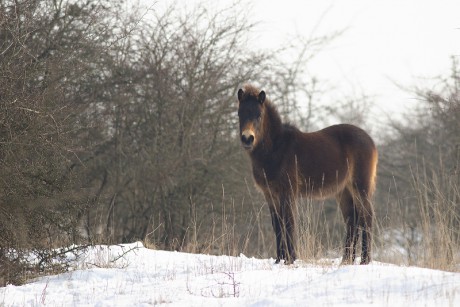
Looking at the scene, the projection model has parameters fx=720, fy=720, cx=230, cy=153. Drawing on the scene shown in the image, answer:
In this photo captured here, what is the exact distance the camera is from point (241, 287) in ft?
21.6

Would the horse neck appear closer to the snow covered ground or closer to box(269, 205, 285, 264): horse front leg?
box(269, 205, 285, 264): horse front leg

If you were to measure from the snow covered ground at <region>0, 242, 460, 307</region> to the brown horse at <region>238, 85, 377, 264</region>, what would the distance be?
1108 millimetres

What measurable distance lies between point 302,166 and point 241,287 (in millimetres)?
3228

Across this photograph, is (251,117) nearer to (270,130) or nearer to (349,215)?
(270,130)

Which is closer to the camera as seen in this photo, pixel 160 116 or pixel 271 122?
pixel 271 122

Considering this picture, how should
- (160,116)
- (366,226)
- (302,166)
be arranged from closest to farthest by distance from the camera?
1. (302,166)
2. (366,226)
3. (160,116)

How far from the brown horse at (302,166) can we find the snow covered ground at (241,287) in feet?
3.63

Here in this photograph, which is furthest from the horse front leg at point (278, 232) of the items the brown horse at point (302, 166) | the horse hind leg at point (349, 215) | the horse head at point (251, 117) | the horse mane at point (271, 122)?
the horse hind leg at point (349, 215)

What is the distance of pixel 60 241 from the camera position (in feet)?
28.8

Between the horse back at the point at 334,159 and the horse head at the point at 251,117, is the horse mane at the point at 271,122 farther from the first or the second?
the horse back at the point at 334,159

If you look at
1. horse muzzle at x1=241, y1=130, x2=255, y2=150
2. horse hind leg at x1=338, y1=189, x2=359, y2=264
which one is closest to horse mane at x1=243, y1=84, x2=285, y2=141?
horse muzzle at x1=241, y1=130, x2=255, y2=150

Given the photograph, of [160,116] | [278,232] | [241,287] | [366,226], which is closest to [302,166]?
[278,232]

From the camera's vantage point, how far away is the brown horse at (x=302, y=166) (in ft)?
30.6

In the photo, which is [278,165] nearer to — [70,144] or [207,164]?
[70,144]
